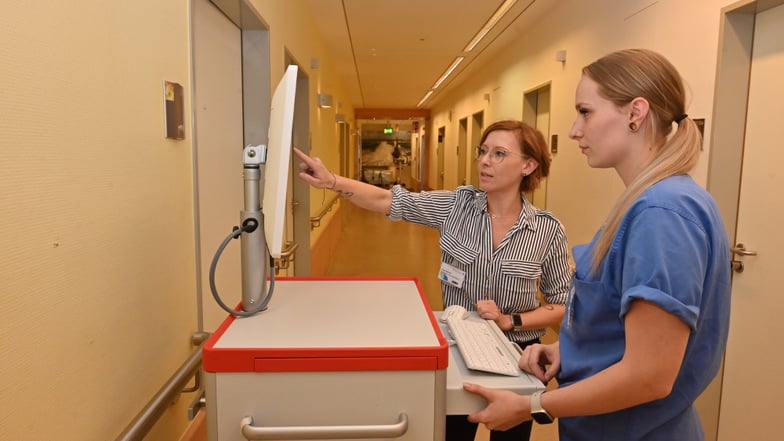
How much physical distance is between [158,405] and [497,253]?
3.94ft

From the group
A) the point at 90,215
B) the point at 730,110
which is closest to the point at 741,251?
the point at 730,110

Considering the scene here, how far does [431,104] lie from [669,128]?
14.9m

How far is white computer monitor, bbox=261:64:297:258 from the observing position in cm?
100

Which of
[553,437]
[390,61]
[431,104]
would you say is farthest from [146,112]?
[431,104]

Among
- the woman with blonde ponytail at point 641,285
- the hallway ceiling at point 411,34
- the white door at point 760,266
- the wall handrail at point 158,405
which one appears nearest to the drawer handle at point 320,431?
the woman with blonde ponytail at point 641,285

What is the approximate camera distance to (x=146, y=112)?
1.43 m

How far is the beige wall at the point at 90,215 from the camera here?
0.92 metres

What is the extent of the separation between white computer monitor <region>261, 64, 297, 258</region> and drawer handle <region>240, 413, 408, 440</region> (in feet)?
1.19

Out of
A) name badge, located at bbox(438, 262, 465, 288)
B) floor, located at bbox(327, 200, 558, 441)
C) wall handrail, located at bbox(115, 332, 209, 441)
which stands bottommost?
floor, located at bbox(327, 200, 558, 441)

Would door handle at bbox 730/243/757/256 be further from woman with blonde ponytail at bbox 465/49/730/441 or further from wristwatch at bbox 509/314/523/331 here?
woman with blonde ponytail at bbox 465/49/730/441

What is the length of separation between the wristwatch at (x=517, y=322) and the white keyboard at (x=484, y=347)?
1.02 ft

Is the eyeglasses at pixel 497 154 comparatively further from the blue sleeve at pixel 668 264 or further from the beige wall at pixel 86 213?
the beige wall at pixel 86 213

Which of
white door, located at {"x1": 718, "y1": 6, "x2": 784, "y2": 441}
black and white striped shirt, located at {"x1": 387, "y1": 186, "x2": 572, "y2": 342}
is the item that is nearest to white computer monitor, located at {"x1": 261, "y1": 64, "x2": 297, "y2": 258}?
black and white striped shirt, located at {"x1": 387, "y1": 186, "x2": 572, "y2": 342}

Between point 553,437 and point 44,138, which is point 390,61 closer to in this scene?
point 553,437
